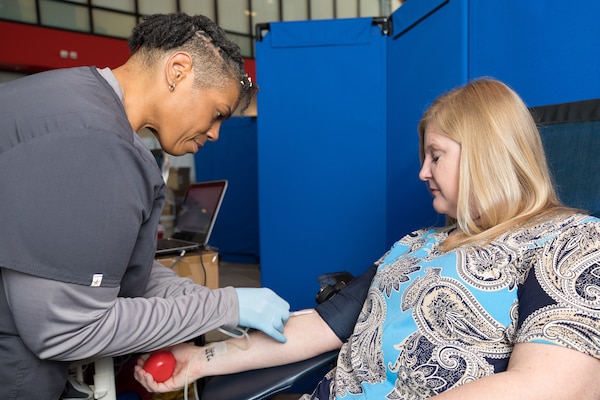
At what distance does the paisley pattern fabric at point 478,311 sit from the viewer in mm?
737

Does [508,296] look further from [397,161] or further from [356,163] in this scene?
[356,163]

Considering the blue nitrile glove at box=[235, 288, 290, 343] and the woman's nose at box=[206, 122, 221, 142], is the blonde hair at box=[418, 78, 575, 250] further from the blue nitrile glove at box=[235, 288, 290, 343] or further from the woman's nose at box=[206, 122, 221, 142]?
the woman's nose at box=[206, 122, 221, 142]

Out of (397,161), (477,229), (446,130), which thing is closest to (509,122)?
(446,130)

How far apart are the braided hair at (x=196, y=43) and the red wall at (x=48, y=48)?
676cm

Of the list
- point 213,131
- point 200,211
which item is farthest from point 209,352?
point 200,211

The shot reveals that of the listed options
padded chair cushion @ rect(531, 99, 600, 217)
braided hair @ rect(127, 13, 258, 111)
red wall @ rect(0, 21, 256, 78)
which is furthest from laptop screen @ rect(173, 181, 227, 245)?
red wall @ rect(0, 21, 256, 78)

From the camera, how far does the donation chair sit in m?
1.02

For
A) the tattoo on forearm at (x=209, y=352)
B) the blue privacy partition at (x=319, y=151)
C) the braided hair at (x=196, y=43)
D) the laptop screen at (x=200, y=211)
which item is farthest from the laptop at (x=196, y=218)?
the braided hair at (x=196, y=43)

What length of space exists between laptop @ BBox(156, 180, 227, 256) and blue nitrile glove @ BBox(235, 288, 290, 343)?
0.97 meters

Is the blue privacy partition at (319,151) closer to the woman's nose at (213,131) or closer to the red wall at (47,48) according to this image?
the woman's nose at (213,131)

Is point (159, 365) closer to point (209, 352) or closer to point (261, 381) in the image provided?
point (209, 352)

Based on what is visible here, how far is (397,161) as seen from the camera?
239 centimetres

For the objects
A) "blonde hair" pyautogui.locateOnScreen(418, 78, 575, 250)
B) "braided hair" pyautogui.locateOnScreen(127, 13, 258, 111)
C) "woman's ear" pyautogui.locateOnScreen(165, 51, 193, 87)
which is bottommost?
"blonde hair" pyautogui.locateOnScreen(418, 78, 575, 250)

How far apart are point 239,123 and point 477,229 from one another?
14.1ft
